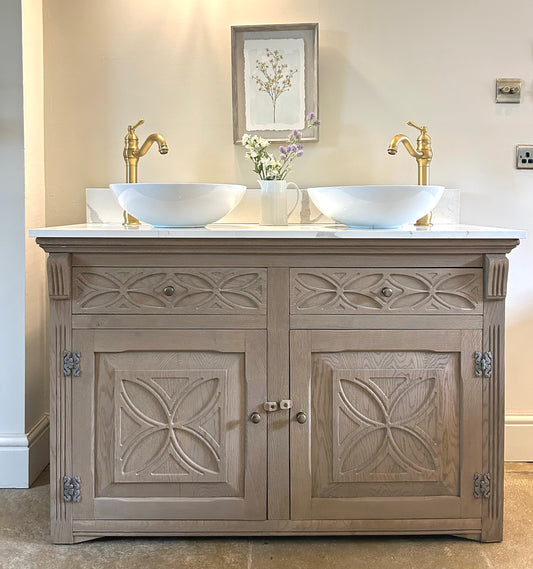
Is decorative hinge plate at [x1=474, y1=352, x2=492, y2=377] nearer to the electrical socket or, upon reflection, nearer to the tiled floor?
the tiled floor

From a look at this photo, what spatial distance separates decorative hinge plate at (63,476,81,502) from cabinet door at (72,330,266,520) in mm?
13

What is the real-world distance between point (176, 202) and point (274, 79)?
75 cm

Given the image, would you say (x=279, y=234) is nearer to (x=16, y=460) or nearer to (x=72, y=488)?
(x=72, y=488)

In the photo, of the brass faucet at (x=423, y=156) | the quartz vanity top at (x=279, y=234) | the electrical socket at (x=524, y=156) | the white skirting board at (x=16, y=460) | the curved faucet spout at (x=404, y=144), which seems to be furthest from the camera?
the electrical socket at (x=524, y=156)

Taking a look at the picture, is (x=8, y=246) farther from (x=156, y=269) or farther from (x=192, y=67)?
(x=192, y=67)

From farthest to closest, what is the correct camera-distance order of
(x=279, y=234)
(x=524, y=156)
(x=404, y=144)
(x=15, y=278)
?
(x=524, y=156) < (x=15, y=278) < (x=404, y=144) < (x=279, y=234)

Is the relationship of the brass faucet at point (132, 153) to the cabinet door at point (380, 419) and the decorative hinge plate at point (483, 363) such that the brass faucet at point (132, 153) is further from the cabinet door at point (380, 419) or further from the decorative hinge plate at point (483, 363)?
the decorative hinge plate at point (483, 363)

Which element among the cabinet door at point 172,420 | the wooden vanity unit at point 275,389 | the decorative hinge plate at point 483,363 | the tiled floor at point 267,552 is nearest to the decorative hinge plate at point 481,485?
the wooden vanity unit at point 275,389

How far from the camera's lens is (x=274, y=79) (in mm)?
2225

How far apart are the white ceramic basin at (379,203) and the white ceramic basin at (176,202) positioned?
0.94 ft

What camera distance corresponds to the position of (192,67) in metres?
2.24

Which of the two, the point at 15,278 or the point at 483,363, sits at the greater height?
the point at 15,278

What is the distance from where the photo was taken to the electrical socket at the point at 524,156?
7.36 ft

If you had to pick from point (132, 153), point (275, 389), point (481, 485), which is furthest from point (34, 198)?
point (481, 485)
